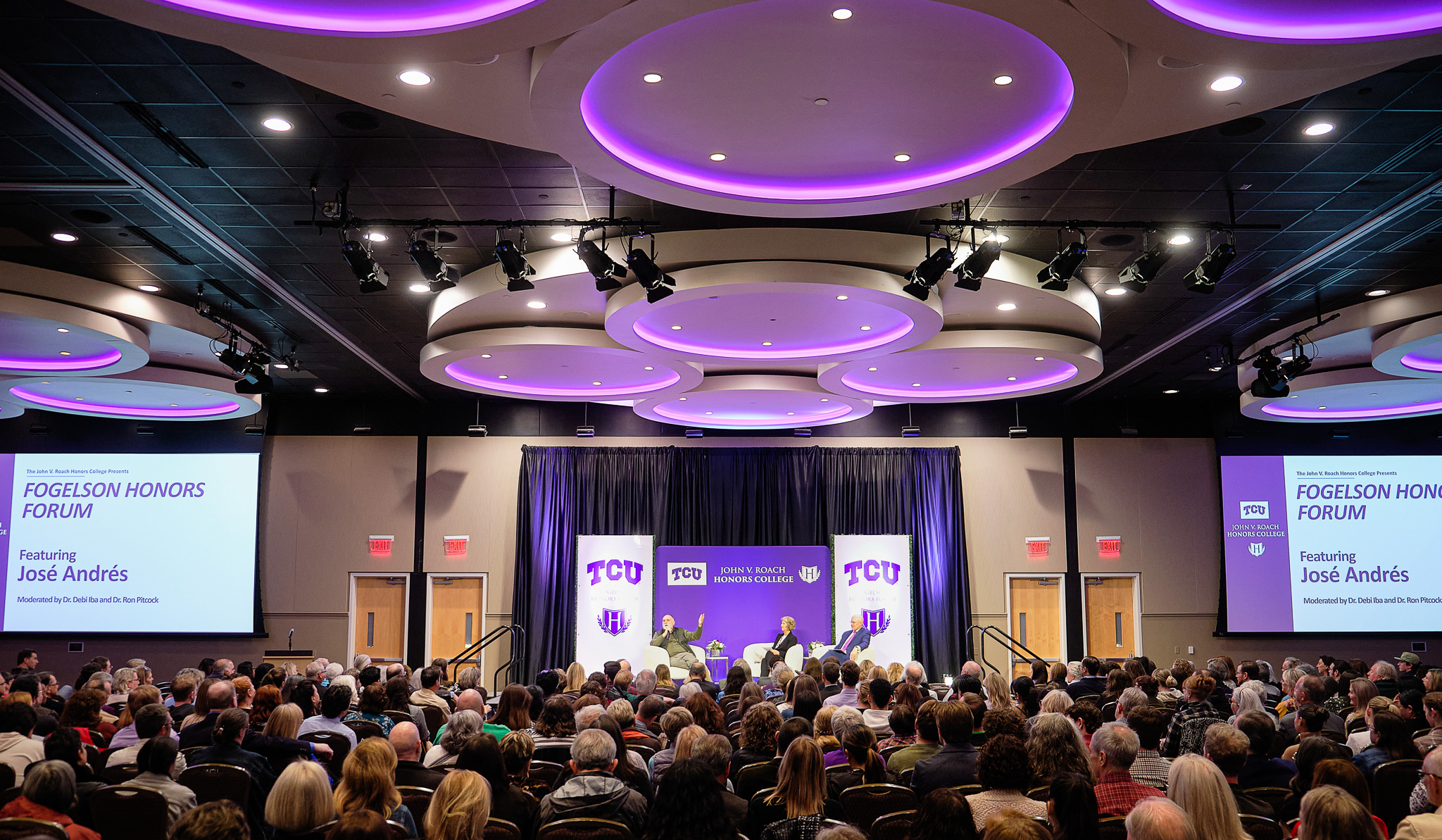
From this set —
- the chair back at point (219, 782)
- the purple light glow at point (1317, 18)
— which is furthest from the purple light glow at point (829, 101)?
the chair back at point (219, 782)

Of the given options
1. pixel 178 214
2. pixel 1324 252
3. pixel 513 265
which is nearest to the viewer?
pixel 513 265

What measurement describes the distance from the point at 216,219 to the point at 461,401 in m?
8.11

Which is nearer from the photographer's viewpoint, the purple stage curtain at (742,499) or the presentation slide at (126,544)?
the presentation slide at (126,544)

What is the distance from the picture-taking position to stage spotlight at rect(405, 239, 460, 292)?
25.5 ft

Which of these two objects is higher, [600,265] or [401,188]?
[401,188]

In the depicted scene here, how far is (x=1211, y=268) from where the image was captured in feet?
25.9

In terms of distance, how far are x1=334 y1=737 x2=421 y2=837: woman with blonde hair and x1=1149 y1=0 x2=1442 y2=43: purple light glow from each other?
498cm

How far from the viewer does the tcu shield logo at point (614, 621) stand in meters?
15.2

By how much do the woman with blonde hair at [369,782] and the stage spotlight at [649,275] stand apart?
4.70 metres

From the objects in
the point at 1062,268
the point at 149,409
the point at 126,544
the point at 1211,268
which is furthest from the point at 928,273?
the point at 126,544

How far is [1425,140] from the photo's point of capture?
6715 mm

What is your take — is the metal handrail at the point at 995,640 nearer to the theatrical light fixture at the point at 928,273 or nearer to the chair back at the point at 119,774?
the theatrical light fixture at the point at 928,273

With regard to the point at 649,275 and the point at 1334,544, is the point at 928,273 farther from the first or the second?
the point at 1334,544

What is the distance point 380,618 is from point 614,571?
3930mm
